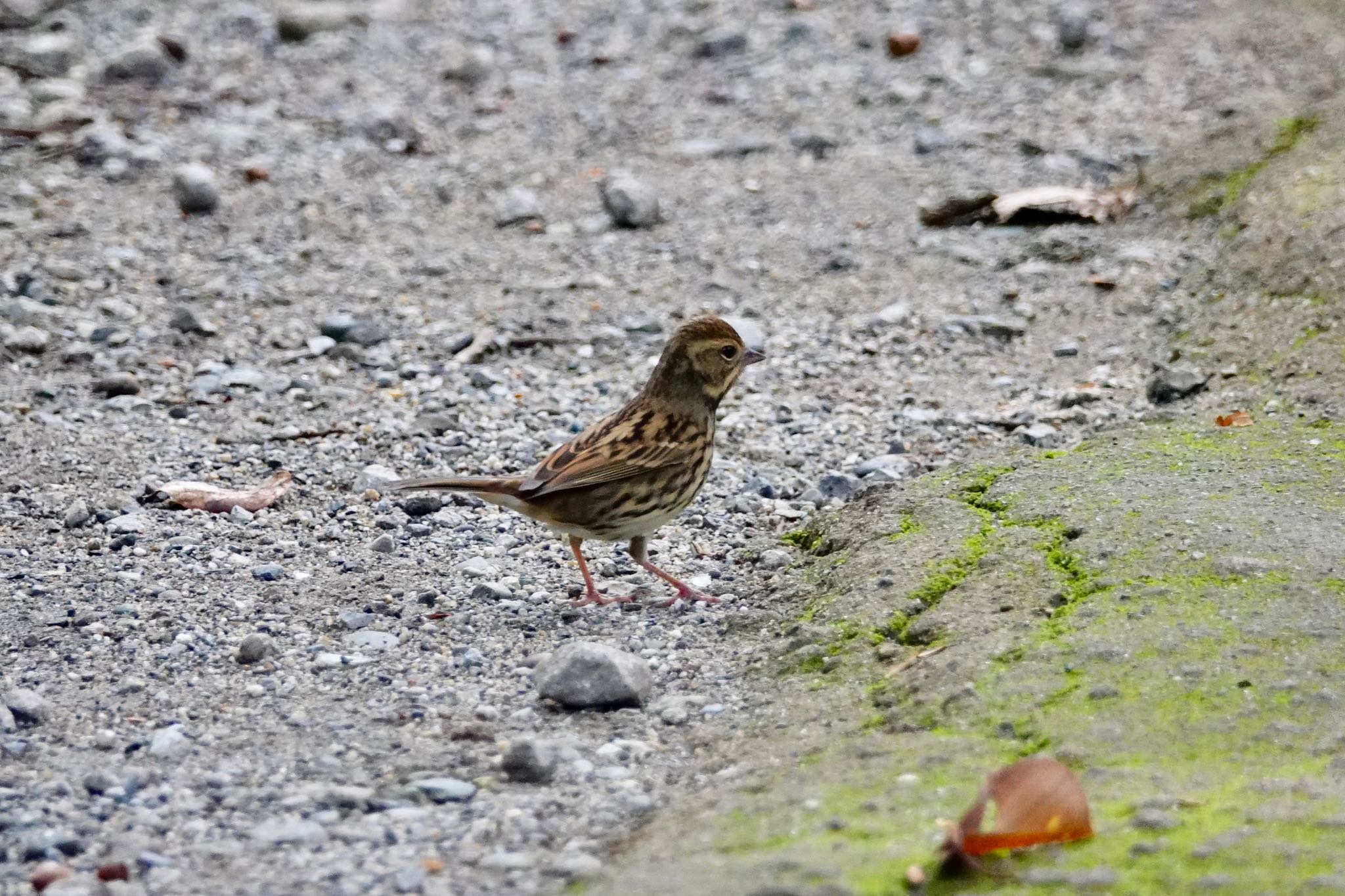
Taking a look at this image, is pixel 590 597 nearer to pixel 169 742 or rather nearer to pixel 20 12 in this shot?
pixel 169 742

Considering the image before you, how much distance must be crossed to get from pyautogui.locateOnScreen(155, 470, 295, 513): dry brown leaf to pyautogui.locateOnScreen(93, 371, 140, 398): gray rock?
1336 millimetres

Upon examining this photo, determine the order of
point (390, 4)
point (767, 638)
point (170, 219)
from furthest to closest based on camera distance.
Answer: point (390, 4) < point (170, 219) < point (767, 638)

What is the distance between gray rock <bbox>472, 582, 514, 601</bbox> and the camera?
243 inches

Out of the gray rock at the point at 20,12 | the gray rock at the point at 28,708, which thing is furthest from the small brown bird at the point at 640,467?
the gray rock at the point at 20,12

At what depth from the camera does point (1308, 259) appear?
814cm

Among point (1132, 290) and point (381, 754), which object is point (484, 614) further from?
point (1132, 290)

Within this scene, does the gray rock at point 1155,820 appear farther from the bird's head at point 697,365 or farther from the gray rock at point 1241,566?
the bird's head at point 697,365

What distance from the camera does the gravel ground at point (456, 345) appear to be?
15.7ft

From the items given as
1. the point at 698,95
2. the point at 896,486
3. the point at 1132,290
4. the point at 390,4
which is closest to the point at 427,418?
the point at 896,486

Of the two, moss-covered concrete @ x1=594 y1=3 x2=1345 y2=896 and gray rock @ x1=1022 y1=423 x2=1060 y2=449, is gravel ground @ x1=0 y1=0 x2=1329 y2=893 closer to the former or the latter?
gray rock @ x1=1022 y1=423 x2=1060 y2=449

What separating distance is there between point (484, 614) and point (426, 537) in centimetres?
87

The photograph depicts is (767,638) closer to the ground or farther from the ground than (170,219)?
farther from the ground

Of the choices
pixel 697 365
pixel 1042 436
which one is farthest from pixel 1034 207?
pixel 697 365

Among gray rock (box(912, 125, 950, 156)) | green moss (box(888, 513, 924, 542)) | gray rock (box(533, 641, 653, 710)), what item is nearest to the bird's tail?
gray rock (box(533, 641, 653, 710))
